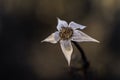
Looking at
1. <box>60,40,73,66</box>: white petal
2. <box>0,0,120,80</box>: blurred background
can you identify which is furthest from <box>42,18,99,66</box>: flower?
<box>0,0,120,80</box>: blurred background

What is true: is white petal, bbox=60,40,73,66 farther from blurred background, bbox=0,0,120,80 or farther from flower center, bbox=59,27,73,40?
blurred background, bbox=0,0,120,80

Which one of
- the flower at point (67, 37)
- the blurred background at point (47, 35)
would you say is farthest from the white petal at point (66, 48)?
the blurred background at point (47, 35)

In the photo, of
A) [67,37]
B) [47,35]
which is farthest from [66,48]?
[47,35]

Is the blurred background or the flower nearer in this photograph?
the flower

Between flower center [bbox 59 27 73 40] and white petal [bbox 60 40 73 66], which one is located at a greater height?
flower center [bbox 59 27 73 40]

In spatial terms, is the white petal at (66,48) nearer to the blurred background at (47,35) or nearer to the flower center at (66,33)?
the flower center at (66,33)

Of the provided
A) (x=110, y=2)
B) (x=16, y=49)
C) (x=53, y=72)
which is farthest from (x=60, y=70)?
(x=110, y=2)

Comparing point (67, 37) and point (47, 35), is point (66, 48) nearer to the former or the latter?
point (67, 37)

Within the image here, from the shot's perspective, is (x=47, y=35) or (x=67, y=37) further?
(x=47, y=35)

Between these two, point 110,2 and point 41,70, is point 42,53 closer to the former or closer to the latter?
point 41,70
